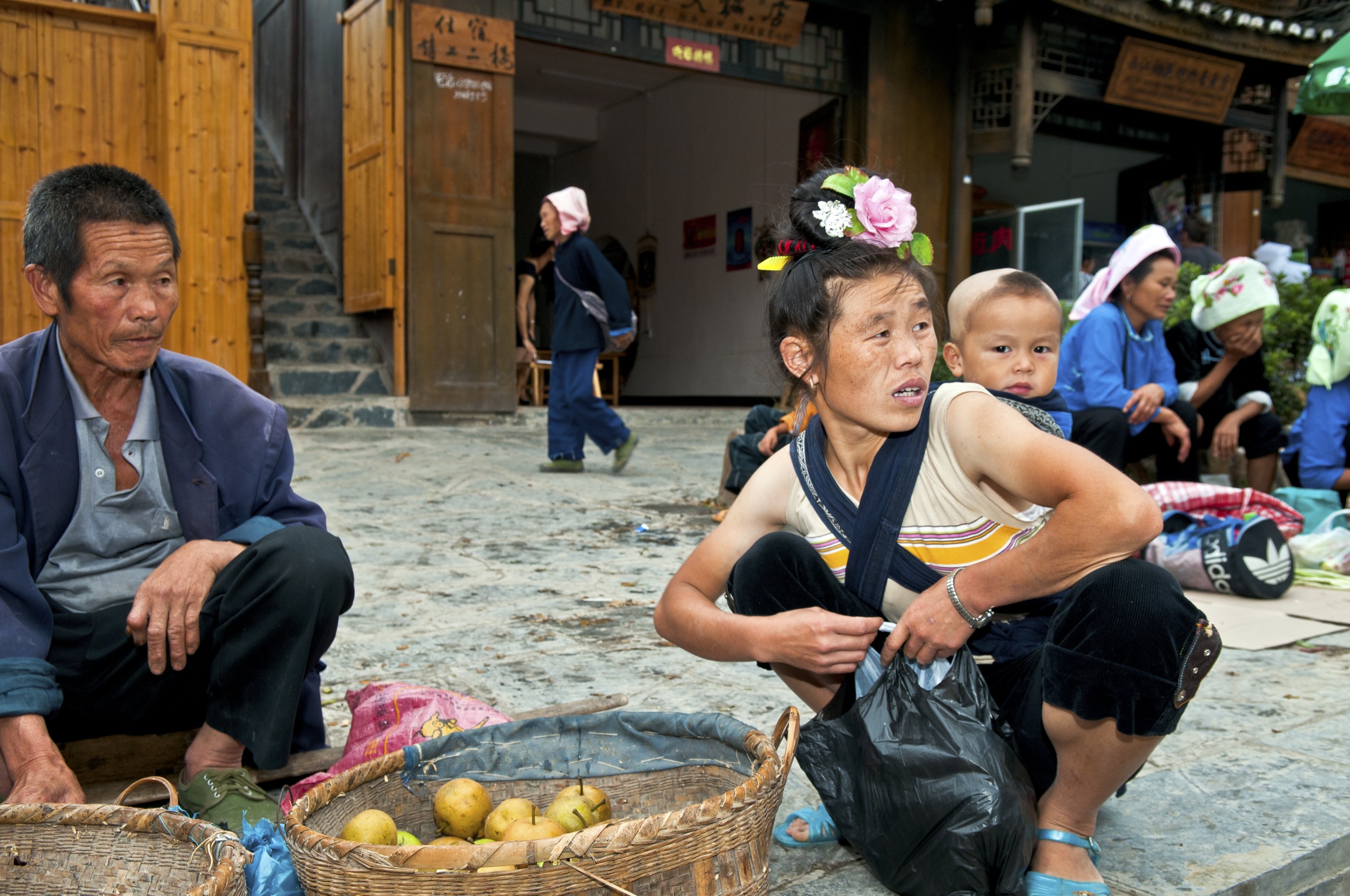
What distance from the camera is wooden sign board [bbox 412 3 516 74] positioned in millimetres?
8180

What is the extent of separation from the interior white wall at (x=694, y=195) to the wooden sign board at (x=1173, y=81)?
2.91 m

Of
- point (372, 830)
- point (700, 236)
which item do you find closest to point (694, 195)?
point (700, 236)

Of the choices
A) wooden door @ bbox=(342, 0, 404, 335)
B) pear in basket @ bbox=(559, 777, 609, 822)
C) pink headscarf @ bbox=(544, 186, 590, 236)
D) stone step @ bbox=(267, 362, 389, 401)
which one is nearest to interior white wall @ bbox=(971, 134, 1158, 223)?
wooden door @ bbox=(342, 0, 404, 335)

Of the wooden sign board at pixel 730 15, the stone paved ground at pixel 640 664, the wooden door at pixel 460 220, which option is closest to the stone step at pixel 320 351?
the wooden door at pixel 460 220

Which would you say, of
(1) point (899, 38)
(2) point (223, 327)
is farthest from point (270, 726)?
(1) point (899, 38)

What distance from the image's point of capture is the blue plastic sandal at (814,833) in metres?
1.82

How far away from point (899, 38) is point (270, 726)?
9772 millimetres

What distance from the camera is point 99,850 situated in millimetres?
1427

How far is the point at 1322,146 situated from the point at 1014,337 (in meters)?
12.5

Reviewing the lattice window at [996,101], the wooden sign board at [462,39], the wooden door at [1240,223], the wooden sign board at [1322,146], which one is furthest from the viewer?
the wooden door at [1240,223]

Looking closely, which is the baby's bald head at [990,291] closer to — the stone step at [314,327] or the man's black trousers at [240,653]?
the man's black trousers at [240,653]

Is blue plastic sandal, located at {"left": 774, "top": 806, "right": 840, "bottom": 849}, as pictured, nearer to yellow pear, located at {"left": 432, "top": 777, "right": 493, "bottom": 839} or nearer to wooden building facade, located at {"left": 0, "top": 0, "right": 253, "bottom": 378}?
yellow pear, located at {"left": 432, "top": 777, "right": 493, "bottom": 839}

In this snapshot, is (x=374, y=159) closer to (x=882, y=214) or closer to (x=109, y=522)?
(x=109, y=522)

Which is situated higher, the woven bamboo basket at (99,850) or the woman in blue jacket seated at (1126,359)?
the woman in blue jacket seated at (1126,359)
